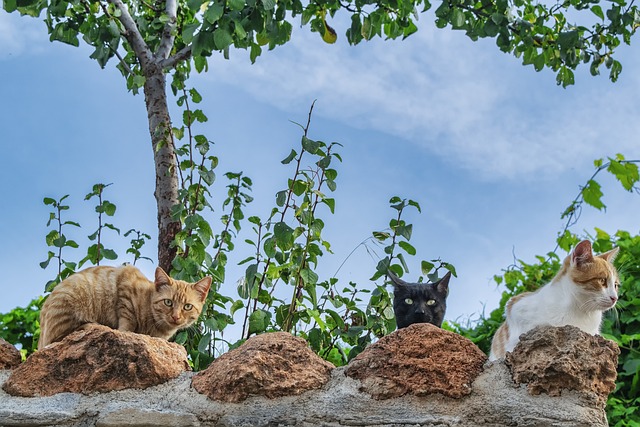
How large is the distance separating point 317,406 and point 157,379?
54cm

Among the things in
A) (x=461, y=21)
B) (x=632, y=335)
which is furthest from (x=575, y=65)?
(x=632, y=335)

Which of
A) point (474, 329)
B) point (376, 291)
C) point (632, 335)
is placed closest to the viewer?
point (376, 291)

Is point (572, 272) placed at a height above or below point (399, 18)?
below

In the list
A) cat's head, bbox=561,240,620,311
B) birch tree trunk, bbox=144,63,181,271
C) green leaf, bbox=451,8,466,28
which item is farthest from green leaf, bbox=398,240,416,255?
green leaf, bbox=451,8,466,28

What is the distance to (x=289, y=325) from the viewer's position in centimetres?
345

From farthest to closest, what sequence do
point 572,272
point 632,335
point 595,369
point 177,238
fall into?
point 632,335, point 177,238, point 572,272, point 595,369

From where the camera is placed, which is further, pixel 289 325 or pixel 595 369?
pixel 289 325

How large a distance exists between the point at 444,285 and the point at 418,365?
110cm

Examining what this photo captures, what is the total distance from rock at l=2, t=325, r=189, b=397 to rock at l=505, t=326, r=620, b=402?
109 centimetres

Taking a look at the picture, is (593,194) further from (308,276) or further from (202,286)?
(202,286)

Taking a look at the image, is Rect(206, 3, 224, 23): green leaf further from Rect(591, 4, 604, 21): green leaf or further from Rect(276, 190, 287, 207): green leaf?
Rect(591, 4, 604, 21): green leaf

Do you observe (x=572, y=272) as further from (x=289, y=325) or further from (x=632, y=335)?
(x=632, y=335)

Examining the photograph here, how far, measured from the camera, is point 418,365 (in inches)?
85.2

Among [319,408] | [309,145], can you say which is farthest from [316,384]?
[309,145]
